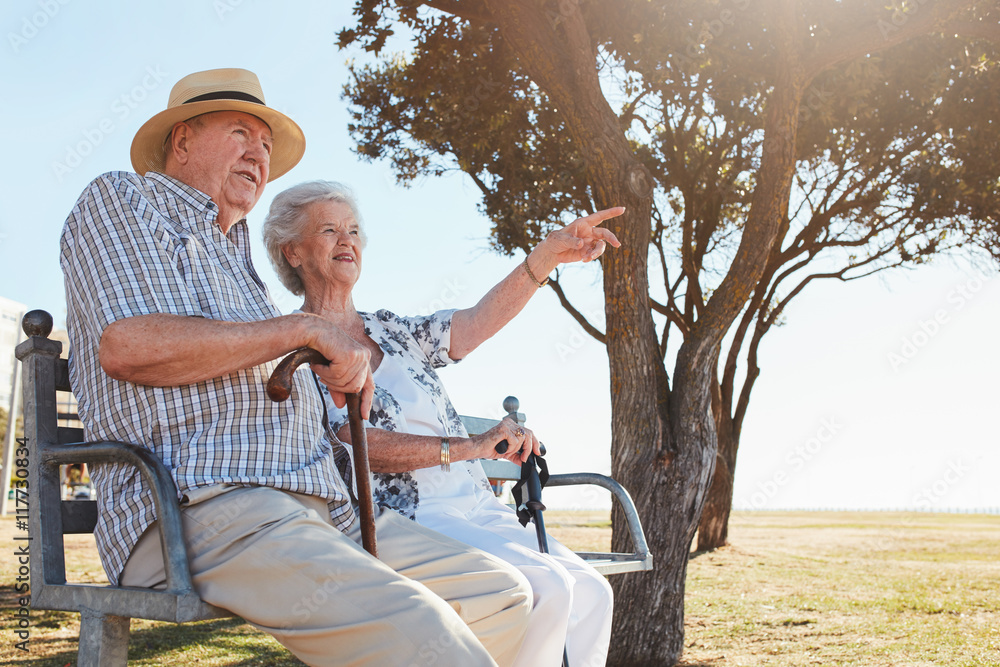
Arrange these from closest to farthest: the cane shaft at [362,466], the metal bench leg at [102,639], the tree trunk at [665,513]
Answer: the metal bench leg at [102,639]
the cane shaft at [362,466]
the tree trunk at [665,513]

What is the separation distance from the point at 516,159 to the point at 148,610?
276 inches

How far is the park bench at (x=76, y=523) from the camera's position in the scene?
155 cm

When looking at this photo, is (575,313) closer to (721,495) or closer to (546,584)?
(721,495)

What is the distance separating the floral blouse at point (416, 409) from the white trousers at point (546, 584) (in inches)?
2.1

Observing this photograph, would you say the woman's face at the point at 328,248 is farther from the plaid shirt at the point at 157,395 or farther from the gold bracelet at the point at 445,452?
the plaid shirt at the point at 157,395

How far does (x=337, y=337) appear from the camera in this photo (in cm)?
177

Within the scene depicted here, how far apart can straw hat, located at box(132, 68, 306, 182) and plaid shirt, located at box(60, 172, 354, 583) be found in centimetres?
33

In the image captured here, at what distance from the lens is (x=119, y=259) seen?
1713 mm

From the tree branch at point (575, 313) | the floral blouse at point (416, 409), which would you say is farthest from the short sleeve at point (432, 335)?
the tree branch at point (575, 313)

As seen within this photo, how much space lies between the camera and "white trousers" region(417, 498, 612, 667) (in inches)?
83.0

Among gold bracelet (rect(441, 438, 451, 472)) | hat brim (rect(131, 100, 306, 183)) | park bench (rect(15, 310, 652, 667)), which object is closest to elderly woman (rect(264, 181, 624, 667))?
gold bracelet (rect(441, 438, 451, 472))

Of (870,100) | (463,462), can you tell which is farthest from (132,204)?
(870,100)

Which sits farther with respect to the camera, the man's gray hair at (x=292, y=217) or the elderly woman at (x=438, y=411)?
the man's gray hair at (x=292, y=217)

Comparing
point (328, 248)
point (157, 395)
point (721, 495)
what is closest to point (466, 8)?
point (328, 248)
